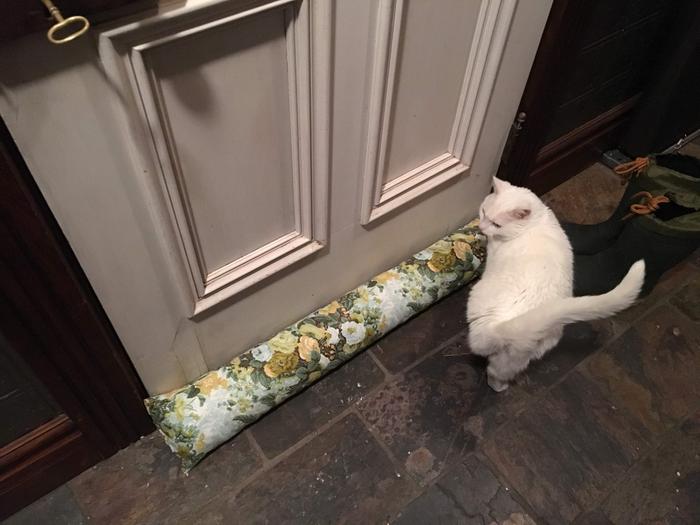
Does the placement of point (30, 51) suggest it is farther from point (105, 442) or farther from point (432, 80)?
point (105, 442)

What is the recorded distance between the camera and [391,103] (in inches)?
39.7

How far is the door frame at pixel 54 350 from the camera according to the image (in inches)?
27.0

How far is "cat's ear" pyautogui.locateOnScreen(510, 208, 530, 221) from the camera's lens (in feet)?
3.67

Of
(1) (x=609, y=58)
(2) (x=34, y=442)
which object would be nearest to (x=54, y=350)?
(2) (x=34, y=442)

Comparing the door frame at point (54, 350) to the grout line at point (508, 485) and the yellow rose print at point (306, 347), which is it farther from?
the grout line at point (508, 485)

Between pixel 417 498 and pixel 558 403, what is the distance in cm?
43

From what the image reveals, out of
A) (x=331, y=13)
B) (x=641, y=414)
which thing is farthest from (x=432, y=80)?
(x=641, y=414)

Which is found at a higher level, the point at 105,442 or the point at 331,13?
the point at 331,13

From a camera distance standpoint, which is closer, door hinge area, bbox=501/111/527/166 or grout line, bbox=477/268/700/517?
grout line, bbox=477/268/700/517

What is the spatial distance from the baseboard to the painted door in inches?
12.3

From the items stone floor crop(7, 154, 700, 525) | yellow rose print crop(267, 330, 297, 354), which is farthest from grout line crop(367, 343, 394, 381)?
yellow rose print crop(267, 330, 297, 354)

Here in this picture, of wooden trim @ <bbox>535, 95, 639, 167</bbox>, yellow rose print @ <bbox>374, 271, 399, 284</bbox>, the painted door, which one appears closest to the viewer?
the painted door

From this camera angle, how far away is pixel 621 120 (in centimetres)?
174

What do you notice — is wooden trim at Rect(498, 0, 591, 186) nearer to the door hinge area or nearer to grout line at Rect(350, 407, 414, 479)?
the door hinge area
